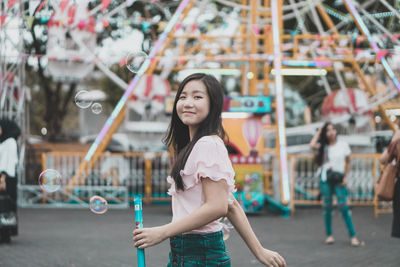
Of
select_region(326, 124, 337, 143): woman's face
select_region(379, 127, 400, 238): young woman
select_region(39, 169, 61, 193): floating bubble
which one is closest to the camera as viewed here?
select_region(39, 169, 61, 193): floating bubble

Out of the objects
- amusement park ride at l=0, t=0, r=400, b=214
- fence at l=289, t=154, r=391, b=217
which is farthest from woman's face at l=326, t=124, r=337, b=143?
fence at l=289, t=154, r=391, b=217

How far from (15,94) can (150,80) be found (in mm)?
3237

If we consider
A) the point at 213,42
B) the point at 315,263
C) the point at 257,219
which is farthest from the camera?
the point at 213,42

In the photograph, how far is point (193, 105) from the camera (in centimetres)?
217

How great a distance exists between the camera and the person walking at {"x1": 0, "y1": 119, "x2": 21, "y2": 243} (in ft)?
21.5

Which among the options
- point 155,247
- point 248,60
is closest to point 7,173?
point 155,247

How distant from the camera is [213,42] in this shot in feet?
43.8

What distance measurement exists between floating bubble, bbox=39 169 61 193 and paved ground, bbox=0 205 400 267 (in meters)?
1.47

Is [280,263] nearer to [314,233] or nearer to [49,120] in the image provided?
[314,233]

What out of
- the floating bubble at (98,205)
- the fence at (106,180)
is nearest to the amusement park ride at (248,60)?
the fence at (106,180)

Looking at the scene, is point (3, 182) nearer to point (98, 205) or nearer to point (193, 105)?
point (98, 205)

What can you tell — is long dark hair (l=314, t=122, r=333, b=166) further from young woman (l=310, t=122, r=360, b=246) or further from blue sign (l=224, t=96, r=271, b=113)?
blue sign (l=224, t=96, r=271, b=113)

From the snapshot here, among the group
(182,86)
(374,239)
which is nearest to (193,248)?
(182,86)

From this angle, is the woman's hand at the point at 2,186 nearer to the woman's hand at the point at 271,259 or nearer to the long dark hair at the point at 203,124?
the long dark hair at the point at 203,124
